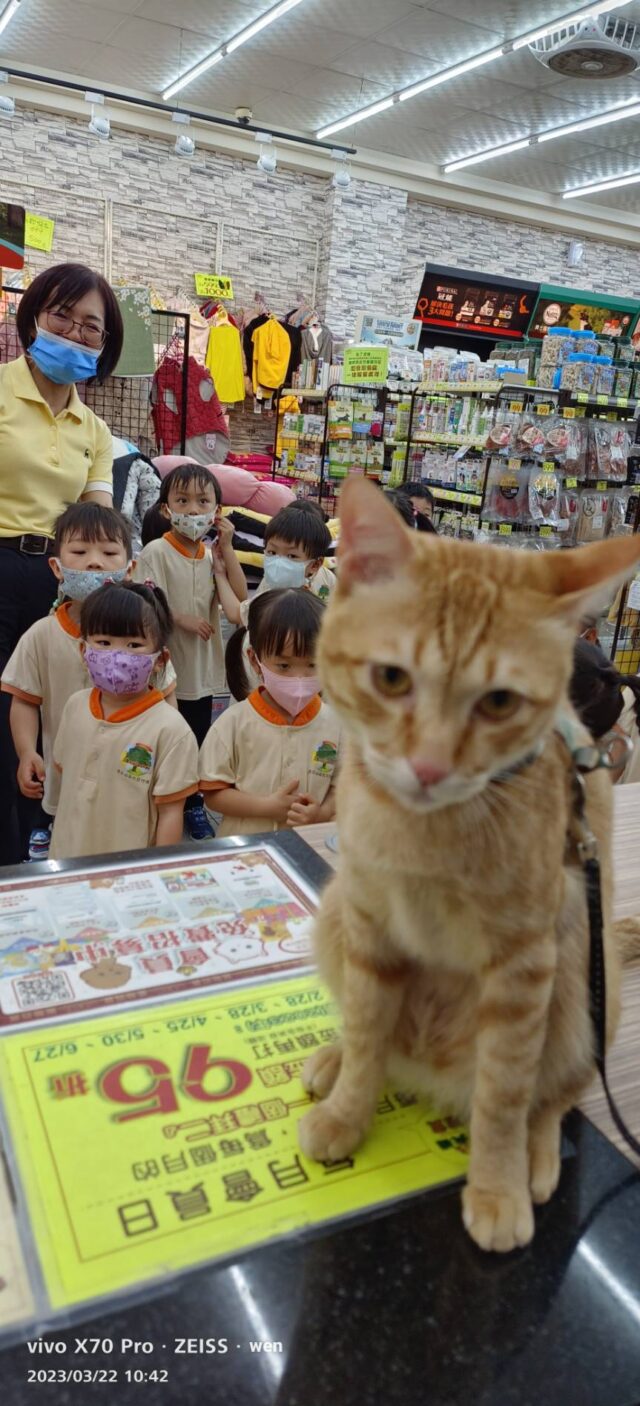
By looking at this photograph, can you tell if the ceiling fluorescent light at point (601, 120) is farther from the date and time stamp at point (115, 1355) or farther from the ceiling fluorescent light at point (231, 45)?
the date and time stamp at point (115, 1355)

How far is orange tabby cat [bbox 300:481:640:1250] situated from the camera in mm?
688

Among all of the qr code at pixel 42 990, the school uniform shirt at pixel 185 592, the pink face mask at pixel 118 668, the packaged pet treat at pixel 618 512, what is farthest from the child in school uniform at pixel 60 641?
the packaged pet treat at pixel 618 512

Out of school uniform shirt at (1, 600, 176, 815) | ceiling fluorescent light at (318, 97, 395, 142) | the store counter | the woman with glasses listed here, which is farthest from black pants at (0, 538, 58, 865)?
ceiling fluorescent light at (318, 97, 395, 142)

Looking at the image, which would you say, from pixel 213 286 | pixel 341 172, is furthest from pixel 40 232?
pixel 341 172

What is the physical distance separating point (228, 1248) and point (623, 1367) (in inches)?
12.6

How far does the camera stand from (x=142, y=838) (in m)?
1.94

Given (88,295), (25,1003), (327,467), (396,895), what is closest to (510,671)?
(396,895)

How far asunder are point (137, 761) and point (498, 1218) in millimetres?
1320

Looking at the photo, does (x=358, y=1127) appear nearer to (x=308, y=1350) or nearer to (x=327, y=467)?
(x=308, y=1350)

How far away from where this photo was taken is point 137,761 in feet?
6.21

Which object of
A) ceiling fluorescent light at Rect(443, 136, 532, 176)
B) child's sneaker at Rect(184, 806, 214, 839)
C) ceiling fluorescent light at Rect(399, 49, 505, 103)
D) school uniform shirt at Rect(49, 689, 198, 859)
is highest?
ceiling fluorescent light at Rect(443, 136, 532, 176)

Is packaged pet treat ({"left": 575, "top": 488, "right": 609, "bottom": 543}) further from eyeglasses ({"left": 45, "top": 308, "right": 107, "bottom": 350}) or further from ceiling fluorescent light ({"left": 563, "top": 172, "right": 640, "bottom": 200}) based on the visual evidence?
ceiling fluorescent light ({"left": 563, "top": 172, "right": 640, "bottom": 200})

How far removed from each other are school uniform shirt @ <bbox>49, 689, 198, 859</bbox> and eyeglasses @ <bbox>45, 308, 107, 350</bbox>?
1.12 m

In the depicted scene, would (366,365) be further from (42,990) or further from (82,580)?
(42,990)
